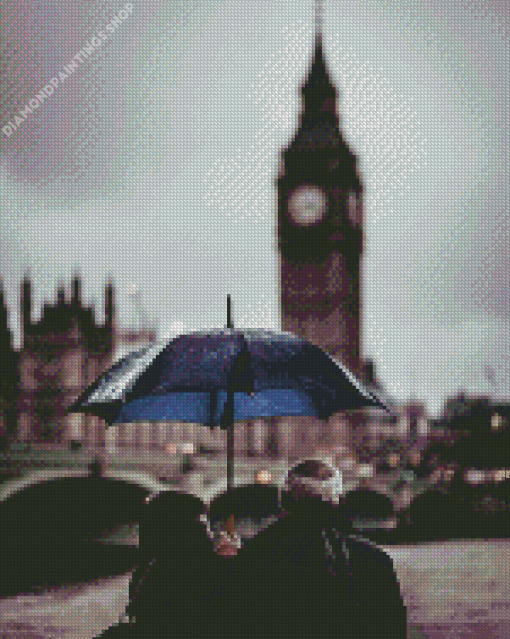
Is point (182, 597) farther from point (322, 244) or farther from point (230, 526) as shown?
point (322, 244)

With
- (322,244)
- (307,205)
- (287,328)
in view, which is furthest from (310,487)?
(287,328)

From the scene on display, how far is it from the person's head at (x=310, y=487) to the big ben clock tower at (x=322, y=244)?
52.6m

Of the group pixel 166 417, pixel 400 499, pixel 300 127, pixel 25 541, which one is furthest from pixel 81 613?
pixel 300 127

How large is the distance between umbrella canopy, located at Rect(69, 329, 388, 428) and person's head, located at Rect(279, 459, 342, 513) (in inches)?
21.9

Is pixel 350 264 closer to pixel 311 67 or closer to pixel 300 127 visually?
pixel 300 127

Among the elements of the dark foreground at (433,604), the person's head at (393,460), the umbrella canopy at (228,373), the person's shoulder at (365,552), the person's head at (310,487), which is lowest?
the person's head at (393,460)

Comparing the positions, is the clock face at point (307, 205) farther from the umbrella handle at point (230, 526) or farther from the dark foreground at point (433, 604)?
the umbrella handle at point (230, 526)

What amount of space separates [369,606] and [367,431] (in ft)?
186

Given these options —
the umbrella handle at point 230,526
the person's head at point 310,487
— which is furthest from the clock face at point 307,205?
the person's head at point 310,487

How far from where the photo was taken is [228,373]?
12.4 ft

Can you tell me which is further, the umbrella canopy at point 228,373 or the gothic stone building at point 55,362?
the gothic stone building at point 55,362

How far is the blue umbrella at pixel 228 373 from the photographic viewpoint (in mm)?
3756

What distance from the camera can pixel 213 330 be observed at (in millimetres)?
4211

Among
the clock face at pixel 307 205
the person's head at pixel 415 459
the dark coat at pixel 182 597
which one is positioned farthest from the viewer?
the clock face at pixel 307 205
